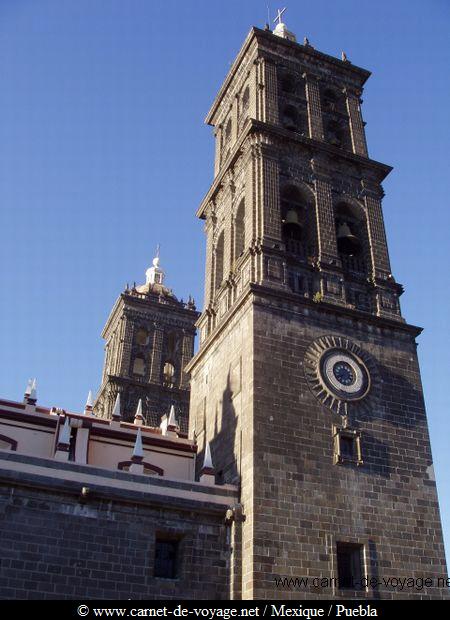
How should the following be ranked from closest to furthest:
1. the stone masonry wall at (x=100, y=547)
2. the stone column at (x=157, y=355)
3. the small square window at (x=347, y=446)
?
the stone masonry wall at (x=100, y=547) < the small square window at (x=347, y=446) < the stone column at (x=157, y=355)

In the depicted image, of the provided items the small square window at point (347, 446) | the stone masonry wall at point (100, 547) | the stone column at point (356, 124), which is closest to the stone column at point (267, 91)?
the stone column at point (356, 124)

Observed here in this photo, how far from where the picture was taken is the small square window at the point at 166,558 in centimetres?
2245

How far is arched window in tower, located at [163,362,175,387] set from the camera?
149 ft

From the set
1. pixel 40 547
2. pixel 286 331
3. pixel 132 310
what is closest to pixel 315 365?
pixel 286 331

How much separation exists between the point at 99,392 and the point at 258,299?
22501 millimetres

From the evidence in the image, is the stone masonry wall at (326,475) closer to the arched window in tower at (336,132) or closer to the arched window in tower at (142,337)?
the arched window in tower at (336,132)

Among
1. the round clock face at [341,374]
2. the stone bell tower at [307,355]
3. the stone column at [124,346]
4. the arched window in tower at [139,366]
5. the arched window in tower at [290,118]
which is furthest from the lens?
the arched window in tower at [139,366]

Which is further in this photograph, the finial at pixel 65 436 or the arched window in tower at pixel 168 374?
the arched window in tower at pixel 168 374

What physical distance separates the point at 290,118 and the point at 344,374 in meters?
13.8

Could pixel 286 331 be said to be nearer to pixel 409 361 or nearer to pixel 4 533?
pixel 409 361

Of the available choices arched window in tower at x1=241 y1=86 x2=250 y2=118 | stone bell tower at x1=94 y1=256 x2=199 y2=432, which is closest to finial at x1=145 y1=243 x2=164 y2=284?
stone bell tower at x1=94 y1=256 x2=199 y2=432

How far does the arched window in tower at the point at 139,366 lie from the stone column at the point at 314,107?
19.1 m

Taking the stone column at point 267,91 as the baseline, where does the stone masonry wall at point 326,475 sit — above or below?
below

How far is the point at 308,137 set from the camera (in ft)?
107
